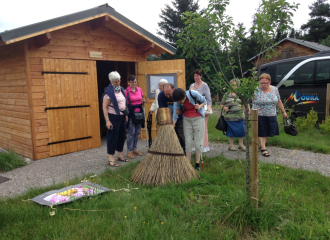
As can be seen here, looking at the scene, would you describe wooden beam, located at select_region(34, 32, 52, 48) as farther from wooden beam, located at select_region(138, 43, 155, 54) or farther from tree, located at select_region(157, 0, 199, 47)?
tree, located at select_region(157, 0, 199, 47)

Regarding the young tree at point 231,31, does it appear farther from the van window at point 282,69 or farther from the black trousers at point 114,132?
the van window at point 282,69

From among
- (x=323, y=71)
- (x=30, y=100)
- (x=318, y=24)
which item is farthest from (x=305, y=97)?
(x=318, y=24)

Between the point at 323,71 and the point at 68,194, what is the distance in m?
8.77

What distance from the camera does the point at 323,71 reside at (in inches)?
353

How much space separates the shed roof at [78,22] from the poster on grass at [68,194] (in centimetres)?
304

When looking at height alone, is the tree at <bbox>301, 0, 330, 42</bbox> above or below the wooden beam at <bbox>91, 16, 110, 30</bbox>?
above

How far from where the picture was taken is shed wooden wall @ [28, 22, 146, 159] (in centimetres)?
596

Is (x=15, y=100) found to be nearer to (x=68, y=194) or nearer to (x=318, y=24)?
(x=68, y=194)

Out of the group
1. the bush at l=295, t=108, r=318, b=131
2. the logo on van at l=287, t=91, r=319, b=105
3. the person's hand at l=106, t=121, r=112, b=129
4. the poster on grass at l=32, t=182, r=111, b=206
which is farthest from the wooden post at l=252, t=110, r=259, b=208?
the logo on van at l=287, t=91, r=319, b=105

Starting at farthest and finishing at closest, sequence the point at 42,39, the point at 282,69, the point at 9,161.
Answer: the point at 282,69
the point at 42,39
the point at 9,161

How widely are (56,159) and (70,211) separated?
3.12 metres

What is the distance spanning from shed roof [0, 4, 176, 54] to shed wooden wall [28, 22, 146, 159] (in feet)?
1.54

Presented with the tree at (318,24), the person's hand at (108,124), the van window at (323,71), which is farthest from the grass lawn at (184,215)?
the tree at (318,24)

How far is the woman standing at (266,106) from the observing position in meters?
5.53
